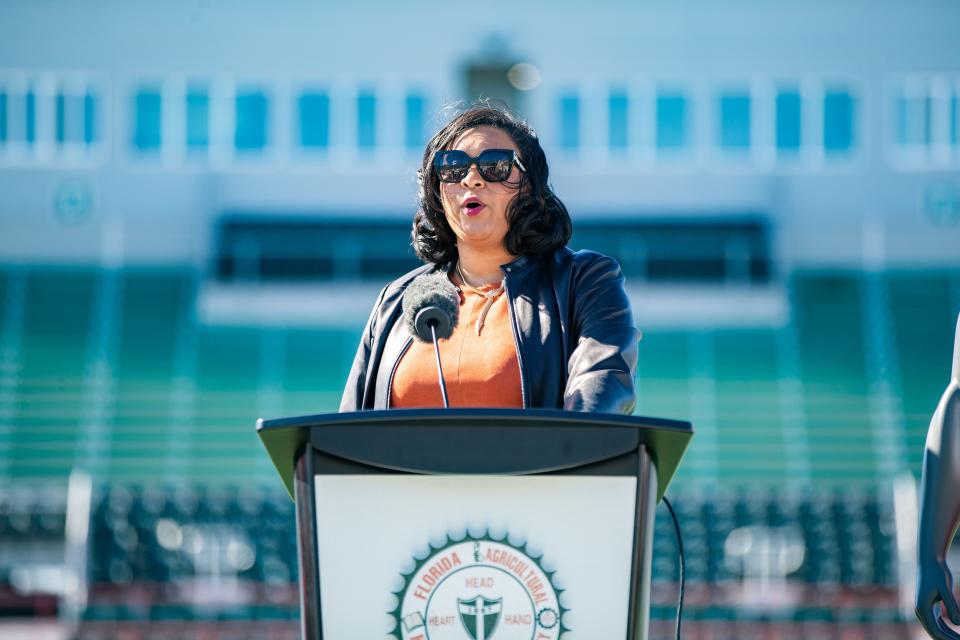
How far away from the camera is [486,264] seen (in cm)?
301

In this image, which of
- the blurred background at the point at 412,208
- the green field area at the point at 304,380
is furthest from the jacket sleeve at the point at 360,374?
the blurred background at the point at 412,208

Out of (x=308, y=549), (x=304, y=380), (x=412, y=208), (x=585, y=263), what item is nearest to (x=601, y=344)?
(x=585, y=263)

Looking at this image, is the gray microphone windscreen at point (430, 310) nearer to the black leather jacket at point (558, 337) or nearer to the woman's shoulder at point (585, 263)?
the black leather jacket at point (558, 337)

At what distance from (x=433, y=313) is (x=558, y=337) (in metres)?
0.22

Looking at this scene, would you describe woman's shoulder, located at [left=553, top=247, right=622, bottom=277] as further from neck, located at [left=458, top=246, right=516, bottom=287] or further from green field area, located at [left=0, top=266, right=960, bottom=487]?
green field area, located at [left=0, top=266, right=960, bottom=487]

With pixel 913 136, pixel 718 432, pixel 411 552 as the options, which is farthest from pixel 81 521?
pixel 913 136

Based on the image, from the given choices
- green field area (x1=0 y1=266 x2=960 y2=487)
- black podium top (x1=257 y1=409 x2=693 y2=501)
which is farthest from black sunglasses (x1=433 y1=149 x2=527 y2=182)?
green field area (x1=0 y1=266 x2=960 y2=487)

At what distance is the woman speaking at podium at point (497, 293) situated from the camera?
9.04 ft

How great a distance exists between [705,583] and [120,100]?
12931 mm

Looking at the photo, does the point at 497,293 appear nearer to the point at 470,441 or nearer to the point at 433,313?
the point at 433,313

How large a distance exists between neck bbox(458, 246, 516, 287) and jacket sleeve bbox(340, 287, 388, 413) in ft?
0.55

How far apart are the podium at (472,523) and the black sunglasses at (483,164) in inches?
30.7

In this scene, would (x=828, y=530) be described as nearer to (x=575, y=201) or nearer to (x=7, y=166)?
(x=575, y=201)

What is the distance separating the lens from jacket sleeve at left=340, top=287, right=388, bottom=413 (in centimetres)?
296
